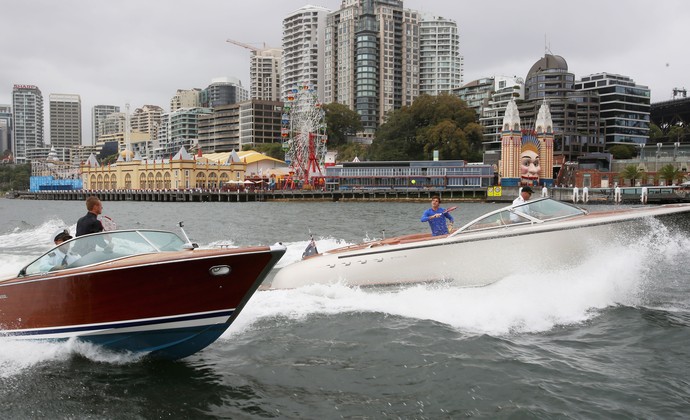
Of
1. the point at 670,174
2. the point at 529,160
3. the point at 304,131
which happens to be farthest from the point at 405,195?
the point at 670,174

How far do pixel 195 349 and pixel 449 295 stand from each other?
502 centimetres

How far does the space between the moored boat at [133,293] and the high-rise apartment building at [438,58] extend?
158 m

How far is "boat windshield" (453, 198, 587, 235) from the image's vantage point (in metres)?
11.2

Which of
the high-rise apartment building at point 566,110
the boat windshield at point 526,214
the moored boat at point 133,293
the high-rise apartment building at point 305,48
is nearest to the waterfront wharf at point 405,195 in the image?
the high-rise apartment building at point 566,110

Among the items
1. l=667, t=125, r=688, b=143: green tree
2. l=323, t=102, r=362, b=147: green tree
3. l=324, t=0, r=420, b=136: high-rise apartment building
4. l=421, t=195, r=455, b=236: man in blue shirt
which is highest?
l=324, t=0, r=420, b=136: high-rise apartment building

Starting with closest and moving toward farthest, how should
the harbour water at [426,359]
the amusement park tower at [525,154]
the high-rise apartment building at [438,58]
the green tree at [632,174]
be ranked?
the harbour water at [426,359] → the green tree at [632,174] → the amusement park tower at [525,154] → the high-rise apartment building at [438,58]

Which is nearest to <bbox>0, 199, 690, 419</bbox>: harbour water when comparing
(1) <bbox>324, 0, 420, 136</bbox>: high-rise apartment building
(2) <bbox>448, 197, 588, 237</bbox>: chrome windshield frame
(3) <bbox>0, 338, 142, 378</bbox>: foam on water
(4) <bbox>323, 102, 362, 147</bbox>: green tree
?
(3) <bbox>0, 338, 142, 378</bbox>: foam on water

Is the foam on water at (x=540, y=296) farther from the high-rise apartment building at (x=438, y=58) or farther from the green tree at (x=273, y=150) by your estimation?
the high-rise apartment building at (x=438, y=58)

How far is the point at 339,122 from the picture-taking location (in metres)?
135

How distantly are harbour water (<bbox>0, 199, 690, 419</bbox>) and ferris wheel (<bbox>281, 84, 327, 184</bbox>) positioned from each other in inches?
3657

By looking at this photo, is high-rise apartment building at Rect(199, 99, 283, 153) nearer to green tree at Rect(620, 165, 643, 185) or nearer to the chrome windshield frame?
green tree at Rect(620, 165, 643, 185)

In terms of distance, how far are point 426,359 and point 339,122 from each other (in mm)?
128719

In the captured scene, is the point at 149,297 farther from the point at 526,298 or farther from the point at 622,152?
the point at 622,152

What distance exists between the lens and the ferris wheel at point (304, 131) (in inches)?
4067
